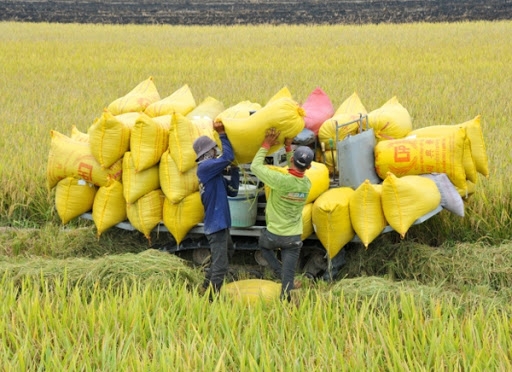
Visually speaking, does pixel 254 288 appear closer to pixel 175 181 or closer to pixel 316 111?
pixel 175 181

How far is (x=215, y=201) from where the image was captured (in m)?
5.07

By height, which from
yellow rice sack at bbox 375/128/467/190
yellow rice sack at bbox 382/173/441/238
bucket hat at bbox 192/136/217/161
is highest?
bucket hat at bbox 192/136/217/161

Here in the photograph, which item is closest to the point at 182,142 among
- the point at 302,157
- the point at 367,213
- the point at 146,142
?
the point at 146,142

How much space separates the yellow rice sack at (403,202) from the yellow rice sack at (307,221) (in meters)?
0.52

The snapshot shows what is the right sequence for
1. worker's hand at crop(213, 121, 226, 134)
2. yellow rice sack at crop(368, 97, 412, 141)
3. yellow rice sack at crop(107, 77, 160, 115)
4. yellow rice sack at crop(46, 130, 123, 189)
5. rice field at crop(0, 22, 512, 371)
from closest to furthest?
rice field at crop(0, 22, 512, 371) → worker's hand at crop(213, 121, 226, 134) → yellow rice sack at crop(46, 130, 123, 189) → yellow rice sack at crop(368, 97, 412, 141) → yellow rice sack at crop(107, 77, 160, 115)

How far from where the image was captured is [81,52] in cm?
1898

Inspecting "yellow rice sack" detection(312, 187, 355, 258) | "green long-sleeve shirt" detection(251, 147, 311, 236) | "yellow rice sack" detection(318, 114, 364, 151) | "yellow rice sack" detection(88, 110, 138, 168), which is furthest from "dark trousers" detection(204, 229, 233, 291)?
"yellow rice sack" detection(318, 114, 364, 151)

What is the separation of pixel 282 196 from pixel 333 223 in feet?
1.69

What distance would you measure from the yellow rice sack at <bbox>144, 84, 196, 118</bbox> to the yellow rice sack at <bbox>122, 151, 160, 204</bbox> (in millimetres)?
836

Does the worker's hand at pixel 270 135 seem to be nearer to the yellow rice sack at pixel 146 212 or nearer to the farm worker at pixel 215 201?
the farm worker at pixel 215 201

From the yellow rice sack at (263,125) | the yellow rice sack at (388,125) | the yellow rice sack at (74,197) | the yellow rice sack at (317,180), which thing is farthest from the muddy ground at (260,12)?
the yellow rice sack at (263,125)

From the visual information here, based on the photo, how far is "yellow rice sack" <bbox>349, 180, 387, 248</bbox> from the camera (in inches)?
201

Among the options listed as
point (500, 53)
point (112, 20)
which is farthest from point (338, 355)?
point (112, 20)

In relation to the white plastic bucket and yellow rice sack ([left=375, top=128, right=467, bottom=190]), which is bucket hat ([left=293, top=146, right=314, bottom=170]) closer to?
the white plastic bucket
